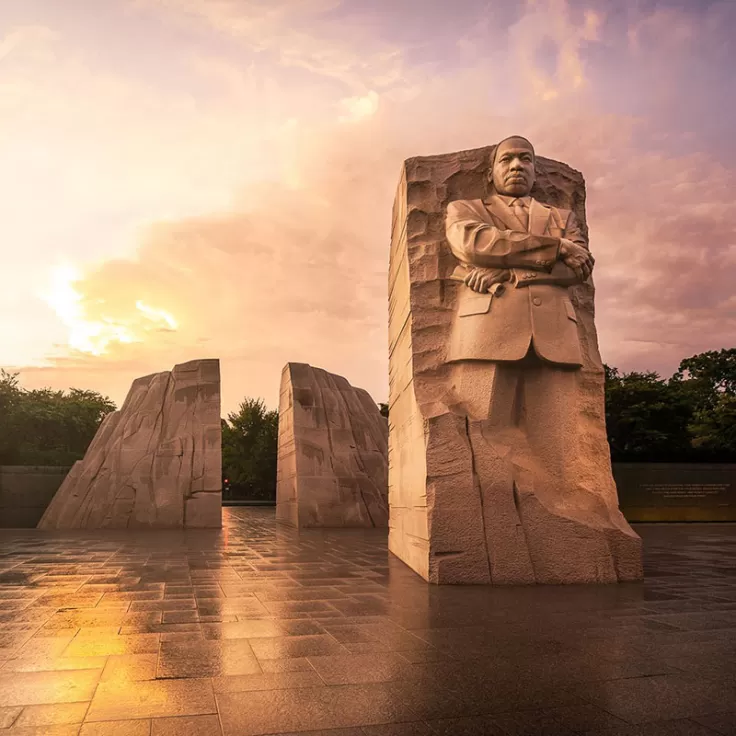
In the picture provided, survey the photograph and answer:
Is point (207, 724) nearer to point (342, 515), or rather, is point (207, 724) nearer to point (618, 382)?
point (342, 515)

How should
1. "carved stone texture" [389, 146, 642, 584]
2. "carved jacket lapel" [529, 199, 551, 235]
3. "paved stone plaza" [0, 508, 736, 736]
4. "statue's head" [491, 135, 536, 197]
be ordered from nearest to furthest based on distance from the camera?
"paved stone plaza" [0, 508, 736, 736] → "carved stone texture" [389, 146, 642, 584] → "carved jacket lapel" [529, 199, 551, 235] → "statue's head" [491, 135, 536, 197]

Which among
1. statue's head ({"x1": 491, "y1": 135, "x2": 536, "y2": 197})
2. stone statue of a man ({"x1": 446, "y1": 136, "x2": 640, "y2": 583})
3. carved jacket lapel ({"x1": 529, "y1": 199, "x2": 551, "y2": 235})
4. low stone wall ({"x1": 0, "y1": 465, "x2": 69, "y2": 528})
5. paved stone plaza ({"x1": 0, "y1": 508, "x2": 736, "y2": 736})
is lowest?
paved stone plaza ({"x1": 0, "y1": 508, "x2": 736, "y2": 736})

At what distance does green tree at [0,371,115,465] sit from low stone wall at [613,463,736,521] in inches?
685

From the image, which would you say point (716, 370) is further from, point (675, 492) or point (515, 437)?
point (515, 437)

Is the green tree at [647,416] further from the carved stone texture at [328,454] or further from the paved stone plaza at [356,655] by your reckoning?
the paved stone plaza at [356,655]

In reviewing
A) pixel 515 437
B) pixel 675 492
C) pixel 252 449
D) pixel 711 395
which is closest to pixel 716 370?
pixel 711 395

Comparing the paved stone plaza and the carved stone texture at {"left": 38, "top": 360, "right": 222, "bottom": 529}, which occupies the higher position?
the carved stone texture at {"left": 38, "top": 360, "right": 222, "bottom": 529}

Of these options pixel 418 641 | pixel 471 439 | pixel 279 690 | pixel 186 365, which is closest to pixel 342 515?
pixel 186 365

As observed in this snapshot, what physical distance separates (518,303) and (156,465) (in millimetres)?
9165

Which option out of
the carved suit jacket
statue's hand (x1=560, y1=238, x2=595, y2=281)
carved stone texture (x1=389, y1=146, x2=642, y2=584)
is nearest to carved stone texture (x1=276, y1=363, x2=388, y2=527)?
carved stone texture (x1=389, y1=146, x2=642, y2=584)

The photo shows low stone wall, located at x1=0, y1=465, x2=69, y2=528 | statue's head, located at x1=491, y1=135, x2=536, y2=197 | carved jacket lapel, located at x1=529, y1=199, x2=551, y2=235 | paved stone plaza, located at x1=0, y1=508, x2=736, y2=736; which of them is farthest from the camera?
low stone wall, located at x1=0, y1=465, x2=69, y2=528

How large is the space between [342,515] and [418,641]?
32.7 feet

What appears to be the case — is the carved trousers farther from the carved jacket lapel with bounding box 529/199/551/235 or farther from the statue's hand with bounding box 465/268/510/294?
the carved jacket lapel with bounding box 529/199/551/235

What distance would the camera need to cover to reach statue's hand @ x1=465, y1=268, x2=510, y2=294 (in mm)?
5922
